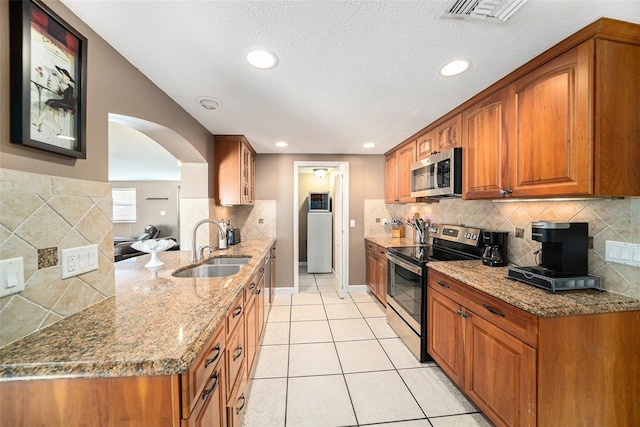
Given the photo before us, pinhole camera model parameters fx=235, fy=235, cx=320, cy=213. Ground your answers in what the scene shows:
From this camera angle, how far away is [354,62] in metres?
1.39

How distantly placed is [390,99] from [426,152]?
0.96 m

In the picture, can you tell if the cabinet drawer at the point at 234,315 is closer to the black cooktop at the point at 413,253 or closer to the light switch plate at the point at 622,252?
the black cooktop at the point at 413,253

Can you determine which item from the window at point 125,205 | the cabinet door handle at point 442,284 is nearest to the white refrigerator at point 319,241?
the cabinet door handle at point 442,284

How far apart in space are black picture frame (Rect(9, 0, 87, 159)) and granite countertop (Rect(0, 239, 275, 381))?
70 centimetres

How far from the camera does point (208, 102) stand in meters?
1.92

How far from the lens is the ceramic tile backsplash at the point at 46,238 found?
0.81m

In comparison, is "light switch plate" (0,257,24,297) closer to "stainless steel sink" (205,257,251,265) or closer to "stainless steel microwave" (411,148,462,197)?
"stainless steel sink" (205,257,251,265)

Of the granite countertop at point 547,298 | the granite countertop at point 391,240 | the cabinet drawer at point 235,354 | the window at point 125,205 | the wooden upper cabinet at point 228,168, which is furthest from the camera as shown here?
the window at point 125,205

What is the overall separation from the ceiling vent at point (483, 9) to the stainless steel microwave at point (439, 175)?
1.07m

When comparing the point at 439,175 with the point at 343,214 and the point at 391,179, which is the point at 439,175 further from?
the point at 343,214

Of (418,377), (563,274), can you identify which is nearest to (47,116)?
(563,274)

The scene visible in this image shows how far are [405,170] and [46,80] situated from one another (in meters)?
3.11

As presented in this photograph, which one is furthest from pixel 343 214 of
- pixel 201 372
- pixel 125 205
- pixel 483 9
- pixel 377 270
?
pixel 125 205

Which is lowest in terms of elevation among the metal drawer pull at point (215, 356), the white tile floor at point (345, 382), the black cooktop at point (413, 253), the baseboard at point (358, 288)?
the white tile floor at point (345, 382)
